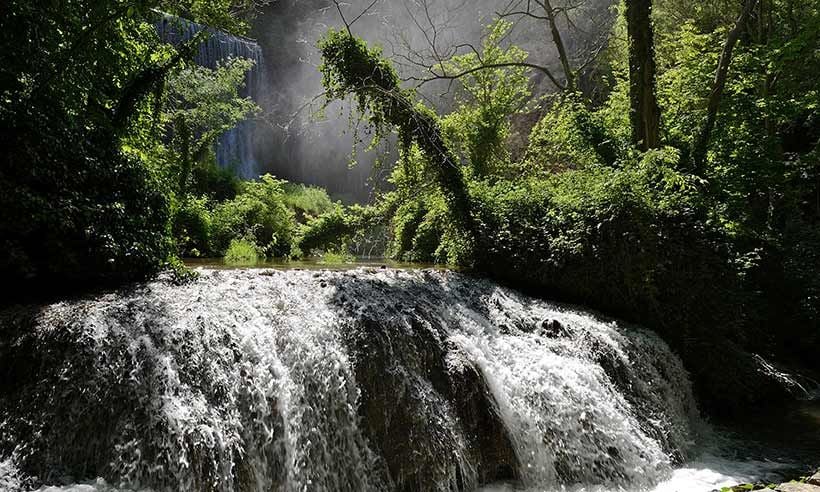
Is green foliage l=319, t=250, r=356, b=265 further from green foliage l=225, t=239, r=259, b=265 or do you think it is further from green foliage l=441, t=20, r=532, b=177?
green foliage l=441, t=20, r=532, b=177

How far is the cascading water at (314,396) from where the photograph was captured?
391cm

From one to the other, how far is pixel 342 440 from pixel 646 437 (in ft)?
10.8

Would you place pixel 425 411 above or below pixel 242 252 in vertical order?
below

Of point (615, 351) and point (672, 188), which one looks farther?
point (672, 188)

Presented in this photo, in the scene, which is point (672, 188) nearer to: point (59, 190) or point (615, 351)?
point (615, 351)

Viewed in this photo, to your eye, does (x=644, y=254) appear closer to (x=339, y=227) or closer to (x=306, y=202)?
(x=339, y=227)

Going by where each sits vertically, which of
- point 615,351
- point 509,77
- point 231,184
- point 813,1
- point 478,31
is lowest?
point 615,351

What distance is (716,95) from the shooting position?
10.1 meters

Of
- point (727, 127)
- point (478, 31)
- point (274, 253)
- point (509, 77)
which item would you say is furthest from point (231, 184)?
point (727, 127)

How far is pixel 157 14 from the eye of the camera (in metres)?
7.27

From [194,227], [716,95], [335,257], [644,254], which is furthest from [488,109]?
[194,227]

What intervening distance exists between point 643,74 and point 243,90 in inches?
720

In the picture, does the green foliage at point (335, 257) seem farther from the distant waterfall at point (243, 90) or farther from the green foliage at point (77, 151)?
the distant waterfall at point (243, 90)

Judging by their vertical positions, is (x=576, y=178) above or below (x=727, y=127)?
below
